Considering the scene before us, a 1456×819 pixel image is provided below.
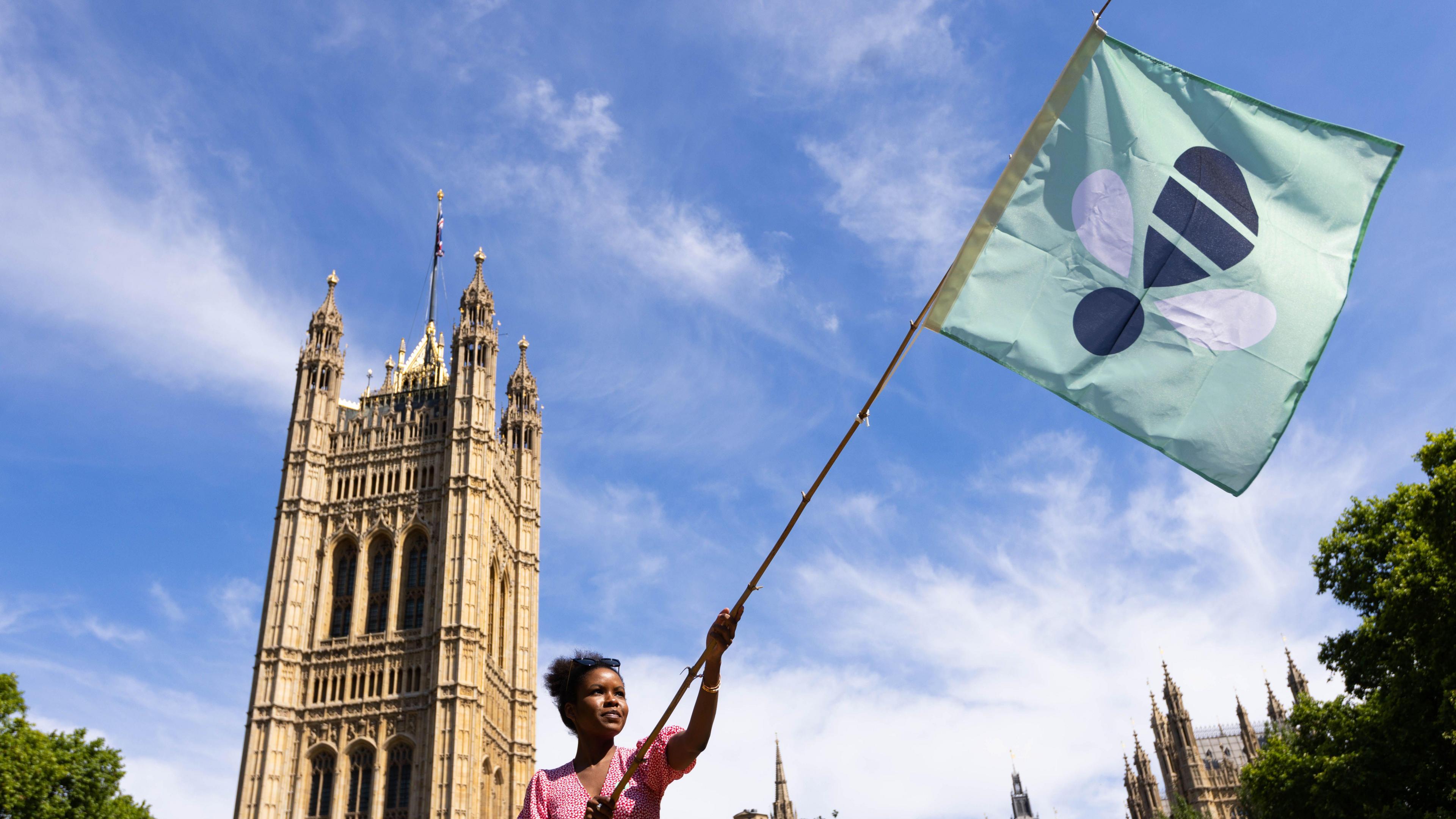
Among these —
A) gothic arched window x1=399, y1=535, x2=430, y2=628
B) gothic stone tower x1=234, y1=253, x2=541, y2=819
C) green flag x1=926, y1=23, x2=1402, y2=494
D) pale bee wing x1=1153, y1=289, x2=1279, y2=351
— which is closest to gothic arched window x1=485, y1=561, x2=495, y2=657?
gothic stone tower x1=234, y1=253, x2=541, y2=819

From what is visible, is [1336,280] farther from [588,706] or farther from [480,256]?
[480,256]

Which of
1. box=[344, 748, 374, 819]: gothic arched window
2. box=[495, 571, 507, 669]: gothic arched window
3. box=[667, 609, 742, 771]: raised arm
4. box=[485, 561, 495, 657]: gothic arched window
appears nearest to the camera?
box=[667, 609, 742, 771]: raised arm

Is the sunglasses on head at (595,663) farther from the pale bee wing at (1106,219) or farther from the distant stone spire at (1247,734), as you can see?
the distant stone spire at (1247,734)

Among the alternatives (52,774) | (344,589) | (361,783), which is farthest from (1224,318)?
(344,589)

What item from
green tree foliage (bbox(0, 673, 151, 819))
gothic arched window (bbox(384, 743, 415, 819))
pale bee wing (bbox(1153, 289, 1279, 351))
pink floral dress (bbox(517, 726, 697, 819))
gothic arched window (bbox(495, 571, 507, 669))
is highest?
gothic arched window (bbox(495, 571, 507, 669))

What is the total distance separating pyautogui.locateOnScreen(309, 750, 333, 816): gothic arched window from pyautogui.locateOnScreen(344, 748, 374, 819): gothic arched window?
86 centimetres

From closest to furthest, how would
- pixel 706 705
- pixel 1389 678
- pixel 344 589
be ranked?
pixel 706 705, pixel 1389 678, pixel 344 589

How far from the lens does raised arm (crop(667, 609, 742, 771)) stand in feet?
15.2

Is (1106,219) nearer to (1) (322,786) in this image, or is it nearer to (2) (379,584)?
(1) (322,786)

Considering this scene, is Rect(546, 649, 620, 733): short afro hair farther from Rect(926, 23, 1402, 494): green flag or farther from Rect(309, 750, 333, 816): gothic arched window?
Rect(309, 750, 333, 816): gothic arched window

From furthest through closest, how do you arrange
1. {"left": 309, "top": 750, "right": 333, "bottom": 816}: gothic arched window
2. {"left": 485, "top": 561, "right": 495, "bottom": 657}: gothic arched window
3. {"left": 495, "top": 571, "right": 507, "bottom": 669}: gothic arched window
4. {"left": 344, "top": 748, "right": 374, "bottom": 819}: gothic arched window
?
{"left": 495, "top": 571, "right": 507, "bottom": 669}: gothic arched window
{"left": 485, "top": 561, "right": 495, "bottom": 657}: gothic arched window
{"left": 309, "top": 750, "right": 333, "bottom": 816}: gothic arched window
{"left": 344, "top": 748, "right": 374, "bottom": 819}: gothic arched window

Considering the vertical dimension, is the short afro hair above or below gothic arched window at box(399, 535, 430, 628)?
below

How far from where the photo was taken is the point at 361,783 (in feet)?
163

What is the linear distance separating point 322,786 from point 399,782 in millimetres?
3643
